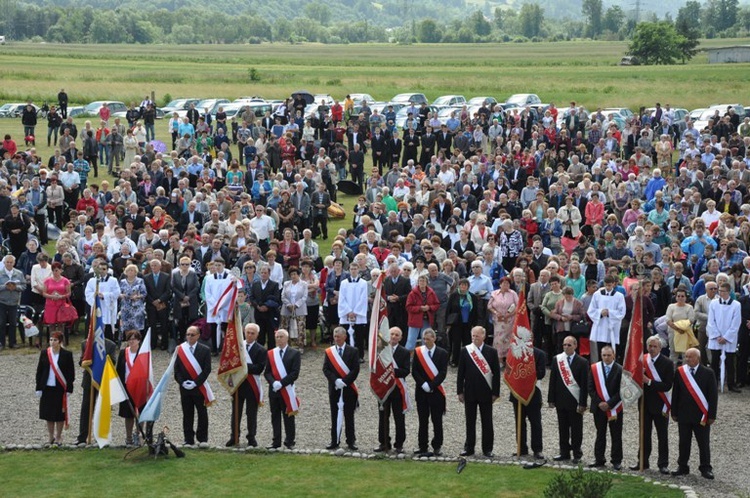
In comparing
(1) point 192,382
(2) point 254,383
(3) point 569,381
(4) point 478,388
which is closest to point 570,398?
(3) point 569,381

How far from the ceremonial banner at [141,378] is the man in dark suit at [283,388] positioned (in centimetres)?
157

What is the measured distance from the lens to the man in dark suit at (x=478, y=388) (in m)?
15.6

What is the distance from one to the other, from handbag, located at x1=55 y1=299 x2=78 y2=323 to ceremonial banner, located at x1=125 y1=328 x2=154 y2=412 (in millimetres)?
5858

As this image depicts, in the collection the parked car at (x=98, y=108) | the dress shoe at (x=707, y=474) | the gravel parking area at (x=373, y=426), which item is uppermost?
the parked car at (x=98, y=108)

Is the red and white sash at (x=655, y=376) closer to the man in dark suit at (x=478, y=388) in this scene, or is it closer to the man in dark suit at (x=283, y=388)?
the man in dark suit at (x=478, y=388)

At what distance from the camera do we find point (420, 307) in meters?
20.4

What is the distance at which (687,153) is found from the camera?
102 ft

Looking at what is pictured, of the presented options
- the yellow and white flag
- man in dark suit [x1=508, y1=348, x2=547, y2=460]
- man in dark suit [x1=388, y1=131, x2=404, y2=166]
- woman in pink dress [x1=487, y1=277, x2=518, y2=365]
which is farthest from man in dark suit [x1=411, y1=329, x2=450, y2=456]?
man in dark suit [x1=388, y1=131, x2=404, y2=166]

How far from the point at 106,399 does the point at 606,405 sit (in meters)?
6.52

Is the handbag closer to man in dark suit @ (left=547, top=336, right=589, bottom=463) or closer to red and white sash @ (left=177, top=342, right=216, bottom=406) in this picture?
red and white sash @ (left=177, top=342, right=216, bottom=406)

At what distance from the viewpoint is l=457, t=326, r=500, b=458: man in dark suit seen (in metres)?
15.6

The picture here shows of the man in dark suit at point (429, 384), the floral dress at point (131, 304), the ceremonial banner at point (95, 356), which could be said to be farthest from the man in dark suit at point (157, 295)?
the man in dark suit at point (429, 384)

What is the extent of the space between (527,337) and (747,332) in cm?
A: 506

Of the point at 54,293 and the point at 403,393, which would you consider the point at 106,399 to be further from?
the point at 54,293
